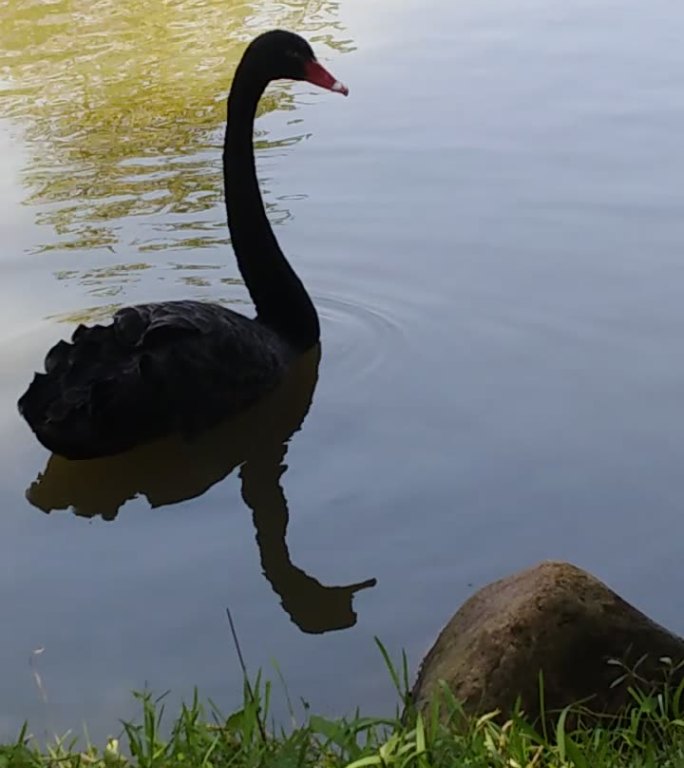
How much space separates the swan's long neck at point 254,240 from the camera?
4.64 m

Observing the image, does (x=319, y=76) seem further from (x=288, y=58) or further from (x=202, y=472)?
(x=202, y=472)

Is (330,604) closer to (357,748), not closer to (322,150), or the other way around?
(357,748)

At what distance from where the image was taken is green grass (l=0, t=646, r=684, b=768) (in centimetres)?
215

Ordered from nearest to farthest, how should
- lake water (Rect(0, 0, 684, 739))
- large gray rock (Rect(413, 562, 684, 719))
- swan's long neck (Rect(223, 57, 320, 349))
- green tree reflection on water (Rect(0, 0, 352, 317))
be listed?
large gray rock (Rect(413, 562, 684, 719)) < lake water (Rect(0, 0, 684, 739)) < swan's long neck (Rect(223, 57, 320, 349)) < green tree reflection on water (Rect(0, 0, 352, 317))

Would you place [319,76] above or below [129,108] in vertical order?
above

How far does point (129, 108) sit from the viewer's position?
25.0ft

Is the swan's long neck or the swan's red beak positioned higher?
the swan's red beak

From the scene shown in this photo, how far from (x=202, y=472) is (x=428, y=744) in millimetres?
1926

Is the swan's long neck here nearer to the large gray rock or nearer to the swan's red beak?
the swan's red beak

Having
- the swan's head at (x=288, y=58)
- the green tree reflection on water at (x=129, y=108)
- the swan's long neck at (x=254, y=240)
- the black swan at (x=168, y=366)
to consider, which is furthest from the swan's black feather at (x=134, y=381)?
the green tree reflection on water at (x=129, y=108)

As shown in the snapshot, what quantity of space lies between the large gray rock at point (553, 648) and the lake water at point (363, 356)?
39cm

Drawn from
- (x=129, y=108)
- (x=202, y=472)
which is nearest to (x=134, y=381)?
(x=202, y=472)

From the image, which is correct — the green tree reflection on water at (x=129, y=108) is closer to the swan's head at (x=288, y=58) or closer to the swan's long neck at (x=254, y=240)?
the swan's long neck at (x=254, y=240)

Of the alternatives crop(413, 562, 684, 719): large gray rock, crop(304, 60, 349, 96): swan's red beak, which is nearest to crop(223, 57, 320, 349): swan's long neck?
crop(304, 60, 349, 96): swan's red beak
